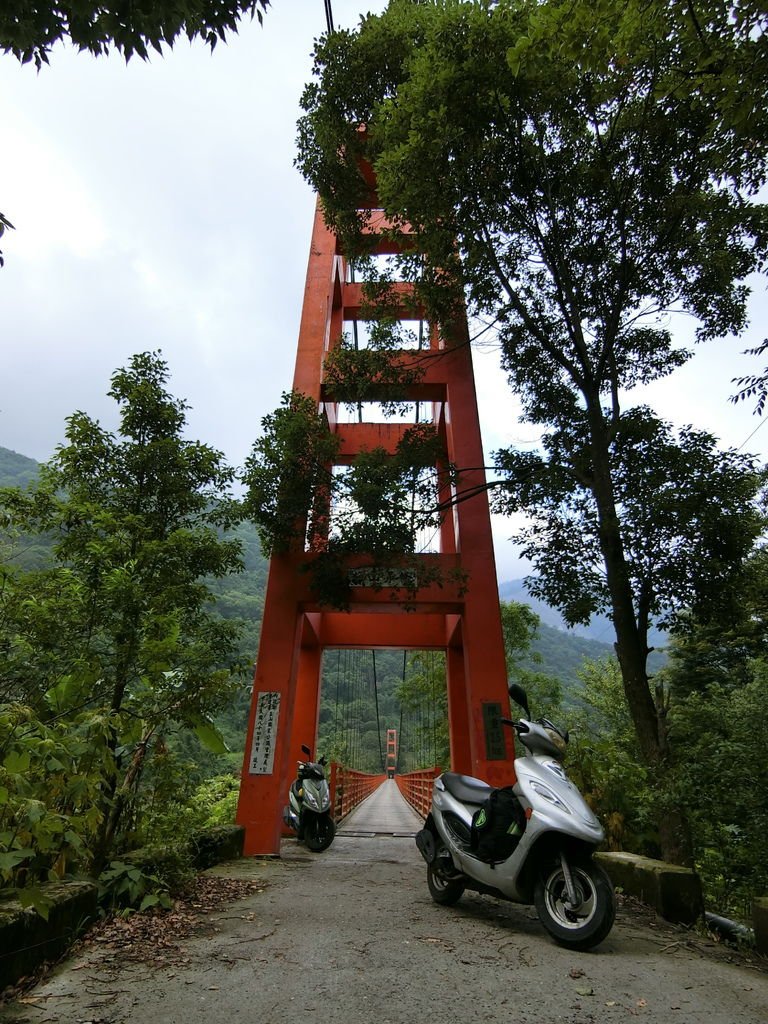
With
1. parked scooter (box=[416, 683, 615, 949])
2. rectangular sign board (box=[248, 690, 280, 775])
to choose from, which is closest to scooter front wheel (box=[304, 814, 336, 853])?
rectangular sign board (box=[248, 690, 280, 775])

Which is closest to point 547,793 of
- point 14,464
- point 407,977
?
point 407,977

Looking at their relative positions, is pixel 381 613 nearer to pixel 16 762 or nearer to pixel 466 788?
pixel 466 788

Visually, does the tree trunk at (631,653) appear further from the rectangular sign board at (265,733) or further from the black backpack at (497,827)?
the rectangular sign board at (265,733)

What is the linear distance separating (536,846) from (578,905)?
27 centimetres

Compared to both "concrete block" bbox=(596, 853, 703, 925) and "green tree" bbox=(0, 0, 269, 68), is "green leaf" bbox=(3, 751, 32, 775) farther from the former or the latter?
"concrete block" bbox=(596, 853, 703, 925)

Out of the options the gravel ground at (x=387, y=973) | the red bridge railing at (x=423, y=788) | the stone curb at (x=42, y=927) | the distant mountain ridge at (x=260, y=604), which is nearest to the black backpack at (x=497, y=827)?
the gravel ground at (x=387, y=973)

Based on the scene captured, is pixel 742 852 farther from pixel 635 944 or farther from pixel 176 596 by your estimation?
pixel 176 596

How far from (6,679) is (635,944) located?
3408 mm

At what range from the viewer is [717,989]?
2078 mm

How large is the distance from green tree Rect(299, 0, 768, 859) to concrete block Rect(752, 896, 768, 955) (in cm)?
133

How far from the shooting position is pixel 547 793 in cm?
270

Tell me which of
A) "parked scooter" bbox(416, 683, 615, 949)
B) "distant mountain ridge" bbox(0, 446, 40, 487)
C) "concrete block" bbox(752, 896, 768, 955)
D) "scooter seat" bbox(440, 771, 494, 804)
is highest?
"distant mountain ridge" bbox(0, 446, 40, 487)

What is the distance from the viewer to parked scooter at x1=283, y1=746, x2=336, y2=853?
20.4ft

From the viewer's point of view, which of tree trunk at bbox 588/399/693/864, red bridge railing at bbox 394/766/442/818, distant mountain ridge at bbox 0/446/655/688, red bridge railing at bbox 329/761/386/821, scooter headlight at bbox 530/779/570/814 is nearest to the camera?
scooter headlight at bbox 530/779/570/814
